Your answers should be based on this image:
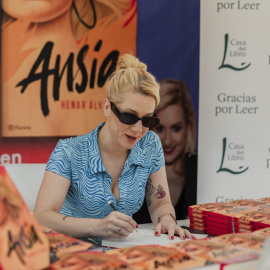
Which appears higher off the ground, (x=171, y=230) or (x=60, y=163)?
(x=60, y=163)

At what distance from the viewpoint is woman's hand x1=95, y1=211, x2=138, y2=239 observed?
161 centimetres

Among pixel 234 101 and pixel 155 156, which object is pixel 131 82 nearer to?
pixel 155 156

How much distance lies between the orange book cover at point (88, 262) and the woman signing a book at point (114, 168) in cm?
66

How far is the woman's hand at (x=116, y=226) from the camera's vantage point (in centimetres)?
161

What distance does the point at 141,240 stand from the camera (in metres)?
1.60

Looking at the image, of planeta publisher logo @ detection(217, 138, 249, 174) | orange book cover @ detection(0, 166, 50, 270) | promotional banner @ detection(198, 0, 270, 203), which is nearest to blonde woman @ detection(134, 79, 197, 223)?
promotional banner @ detection(198, 0, 270, 203)

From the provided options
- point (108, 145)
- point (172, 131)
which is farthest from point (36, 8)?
point (108, 145)

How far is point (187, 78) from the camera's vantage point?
3.99m

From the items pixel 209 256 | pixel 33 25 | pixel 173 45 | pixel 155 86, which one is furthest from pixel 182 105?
pixel 209 256

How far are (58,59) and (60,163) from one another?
163cm

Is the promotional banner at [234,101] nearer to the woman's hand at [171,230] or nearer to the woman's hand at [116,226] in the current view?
the woman's hand at [171,230]

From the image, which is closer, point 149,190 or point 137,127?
point 137,127

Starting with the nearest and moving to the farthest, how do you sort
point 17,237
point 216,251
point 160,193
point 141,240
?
point 17,237 → point 216,251 → point 141,240 → point 160,193

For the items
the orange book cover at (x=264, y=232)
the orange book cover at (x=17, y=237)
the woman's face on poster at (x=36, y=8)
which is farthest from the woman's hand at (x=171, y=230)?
the woman's face on poster at (x=36, y=8)
